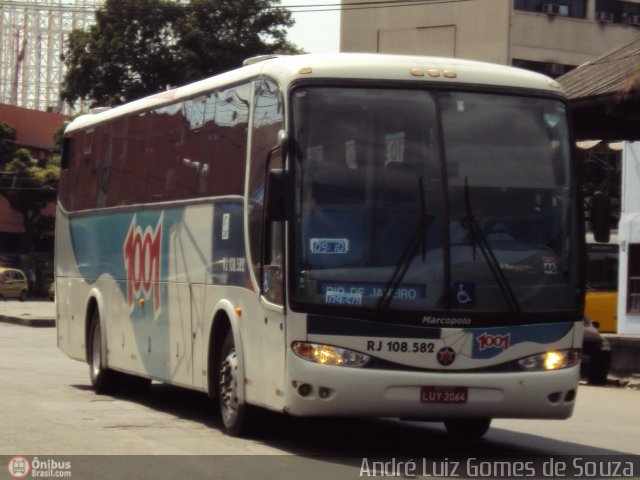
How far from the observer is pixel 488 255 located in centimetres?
1045

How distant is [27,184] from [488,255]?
60394 mm

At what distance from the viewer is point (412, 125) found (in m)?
10.6

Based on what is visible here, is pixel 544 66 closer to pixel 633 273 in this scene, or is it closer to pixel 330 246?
pixel 633 273

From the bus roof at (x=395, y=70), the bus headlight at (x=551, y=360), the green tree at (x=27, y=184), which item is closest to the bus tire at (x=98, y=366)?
the bus roof at (x=395, y=70)

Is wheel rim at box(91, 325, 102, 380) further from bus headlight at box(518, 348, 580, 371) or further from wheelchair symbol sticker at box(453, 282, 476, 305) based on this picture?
bus headlight at box(518, 348, 580, 371)

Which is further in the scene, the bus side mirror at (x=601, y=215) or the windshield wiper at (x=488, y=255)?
the bus side mirror at (x=601, y=215)

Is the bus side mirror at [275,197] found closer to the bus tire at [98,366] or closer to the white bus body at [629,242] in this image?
the bus tire at [98,366]

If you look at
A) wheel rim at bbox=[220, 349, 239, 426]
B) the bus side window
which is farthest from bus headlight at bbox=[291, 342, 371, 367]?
wheel rim at bbox=[220, 349, 239, 426]

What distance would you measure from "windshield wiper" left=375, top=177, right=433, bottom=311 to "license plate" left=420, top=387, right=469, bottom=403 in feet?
2.34

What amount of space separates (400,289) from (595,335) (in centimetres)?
1111

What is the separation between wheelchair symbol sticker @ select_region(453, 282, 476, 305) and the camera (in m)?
10.3

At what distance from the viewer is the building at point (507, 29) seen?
180 ft

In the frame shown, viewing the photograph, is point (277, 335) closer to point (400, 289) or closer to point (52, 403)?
point (400, 289)

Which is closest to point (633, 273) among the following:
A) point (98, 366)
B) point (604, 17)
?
point (98, 366)
